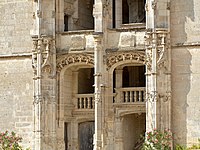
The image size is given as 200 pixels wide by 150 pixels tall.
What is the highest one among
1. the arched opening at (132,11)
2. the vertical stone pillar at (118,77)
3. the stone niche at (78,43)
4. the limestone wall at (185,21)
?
the arched opening at (132,11)

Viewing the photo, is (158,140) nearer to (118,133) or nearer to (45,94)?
(118,133)

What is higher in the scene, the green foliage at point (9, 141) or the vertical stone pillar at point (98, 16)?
the vertical stone pillar at point (98, 16)

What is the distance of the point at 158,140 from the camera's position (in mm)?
28938

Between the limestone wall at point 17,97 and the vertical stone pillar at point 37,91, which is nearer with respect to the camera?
the vertical stone pillar at point 37,91

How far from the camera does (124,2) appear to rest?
117 feet

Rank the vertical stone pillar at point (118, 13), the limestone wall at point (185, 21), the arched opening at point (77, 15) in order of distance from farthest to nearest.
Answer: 1. the arched opening at point (77, 15)
2. the vertical stone pillar at point (118, 13)
3. the limestone wall at point (185, 21)

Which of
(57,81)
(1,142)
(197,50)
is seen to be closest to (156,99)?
(197,50)

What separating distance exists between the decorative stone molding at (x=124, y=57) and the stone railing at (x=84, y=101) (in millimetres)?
2196

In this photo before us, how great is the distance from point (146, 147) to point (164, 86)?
2.60 meters

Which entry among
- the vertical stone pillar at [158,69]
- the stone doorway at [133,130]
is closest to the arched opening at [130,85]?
the stone doorway at [133,130]

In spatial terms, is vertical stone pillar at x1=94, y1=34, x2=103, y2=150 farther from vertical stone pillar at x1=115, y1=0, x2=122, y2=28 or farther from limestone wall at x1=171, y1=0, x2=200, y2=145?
limestone wall at x1=171, y1=0, x2=200, y2=145

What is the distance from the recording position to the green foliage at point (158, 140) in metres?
28.9

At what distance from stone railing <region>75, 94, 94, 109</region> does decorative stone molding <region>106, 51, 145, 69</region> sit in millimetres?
2196

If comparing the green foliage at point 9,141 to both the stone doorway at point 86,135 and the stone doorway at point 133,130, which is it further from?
the stone doorway at point 133,130
